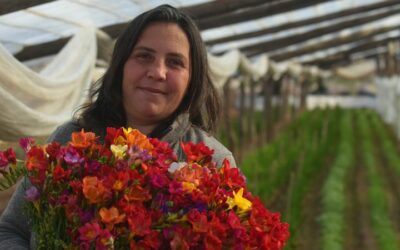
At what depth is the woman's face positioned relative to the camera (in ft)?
4.27

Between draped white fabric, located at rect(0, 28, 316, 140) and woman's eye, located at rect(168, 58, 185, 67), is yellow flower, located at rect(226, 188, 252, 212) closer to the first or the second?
woman's eye, located at rect(168, 58, 185, 67)

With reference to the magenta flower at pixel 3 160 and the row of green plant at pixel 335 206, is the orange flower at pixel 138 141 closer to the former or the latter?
the magenta flower at pixel 3 160

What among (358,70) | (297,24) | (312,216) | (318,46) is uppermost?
(297,24)

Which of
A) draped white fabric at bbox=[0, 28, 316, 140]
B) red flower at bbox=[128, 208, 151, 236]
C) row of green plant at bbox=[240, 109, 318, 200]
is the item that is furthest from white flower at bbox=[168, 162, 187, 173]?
row of green plant at bbox=[240, 109, 318, 200]

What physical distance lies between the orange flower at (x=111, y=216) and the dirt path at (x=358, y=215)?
14.3 feet

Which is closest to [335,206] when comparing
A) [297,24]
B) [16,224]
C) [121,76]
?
[297,24]

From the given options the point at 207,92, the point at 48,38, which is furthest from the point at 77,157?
the point at 48,38

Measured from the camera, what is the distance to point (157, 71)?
1286 millimetres

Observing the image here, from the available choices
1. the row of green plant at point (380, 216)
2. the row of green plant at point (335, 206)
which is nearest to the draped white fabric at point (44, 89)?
the row of green plant at point (335, 206)

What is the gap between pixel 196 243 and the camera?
3.14 feet

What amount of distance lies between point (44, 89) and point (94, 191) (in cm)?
234

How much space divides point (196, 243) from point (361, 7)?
25.5 feet

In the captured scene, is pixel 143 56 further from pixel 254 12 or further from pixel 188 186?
pixel 254 12

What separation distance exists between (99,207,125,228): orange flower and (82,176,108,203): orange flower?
0.02 metres
